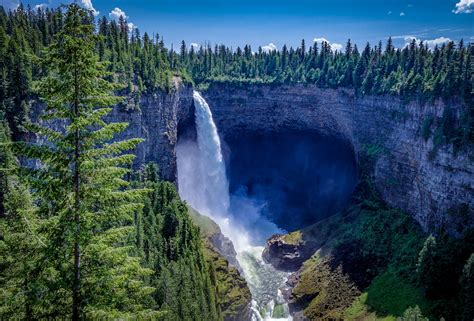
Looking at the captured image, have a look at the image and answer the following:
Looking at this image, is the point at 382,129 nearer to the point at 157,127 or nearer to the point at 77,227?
the point at 157,127

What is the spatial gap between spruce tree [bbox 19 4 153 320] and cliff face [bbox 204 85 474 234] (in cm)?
5459

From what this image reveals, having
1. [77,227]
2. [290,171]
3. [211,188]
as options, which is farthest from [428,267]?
[290,171]

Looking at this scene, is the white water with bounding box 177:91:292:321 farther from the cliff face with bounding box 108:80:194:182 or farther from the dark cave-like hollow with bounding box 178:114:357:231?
the cliff face with bounding box 108:80:194:182

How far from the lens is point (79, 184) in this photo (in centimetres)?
1600

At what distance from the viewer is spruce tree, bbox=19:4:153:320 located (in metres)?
15.3

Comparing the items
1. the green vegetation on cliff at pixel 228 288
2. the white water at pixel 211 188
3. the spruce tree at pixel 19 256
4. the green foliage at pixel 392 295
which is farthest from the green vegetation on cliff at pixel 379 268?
the spruce tree at pixel 19 256

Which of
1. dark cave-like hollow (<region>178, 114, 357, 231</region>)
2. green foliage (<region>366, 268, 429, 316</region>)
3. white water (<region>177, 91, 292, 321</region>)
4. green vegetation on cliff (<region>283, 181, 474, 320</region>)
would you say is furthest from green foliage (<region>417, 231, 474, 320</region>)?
white water (<region>177, 91, 292, 321</region>)

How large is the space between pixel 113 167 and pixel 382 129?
72.4 m

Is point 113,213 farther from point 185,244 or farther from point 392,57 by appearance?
point 392,57

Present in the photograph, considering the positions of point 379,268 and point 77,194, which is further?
point 379,268

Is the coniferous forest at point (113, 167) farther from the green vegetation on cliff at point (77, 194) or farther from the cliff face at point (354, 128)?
the cliff face at point (354, 128)

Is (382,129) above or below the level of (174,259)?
above

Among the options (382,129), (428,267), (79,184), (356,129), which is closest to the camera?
(79,184)

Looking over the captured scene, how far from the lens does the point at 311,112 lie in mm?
100375
